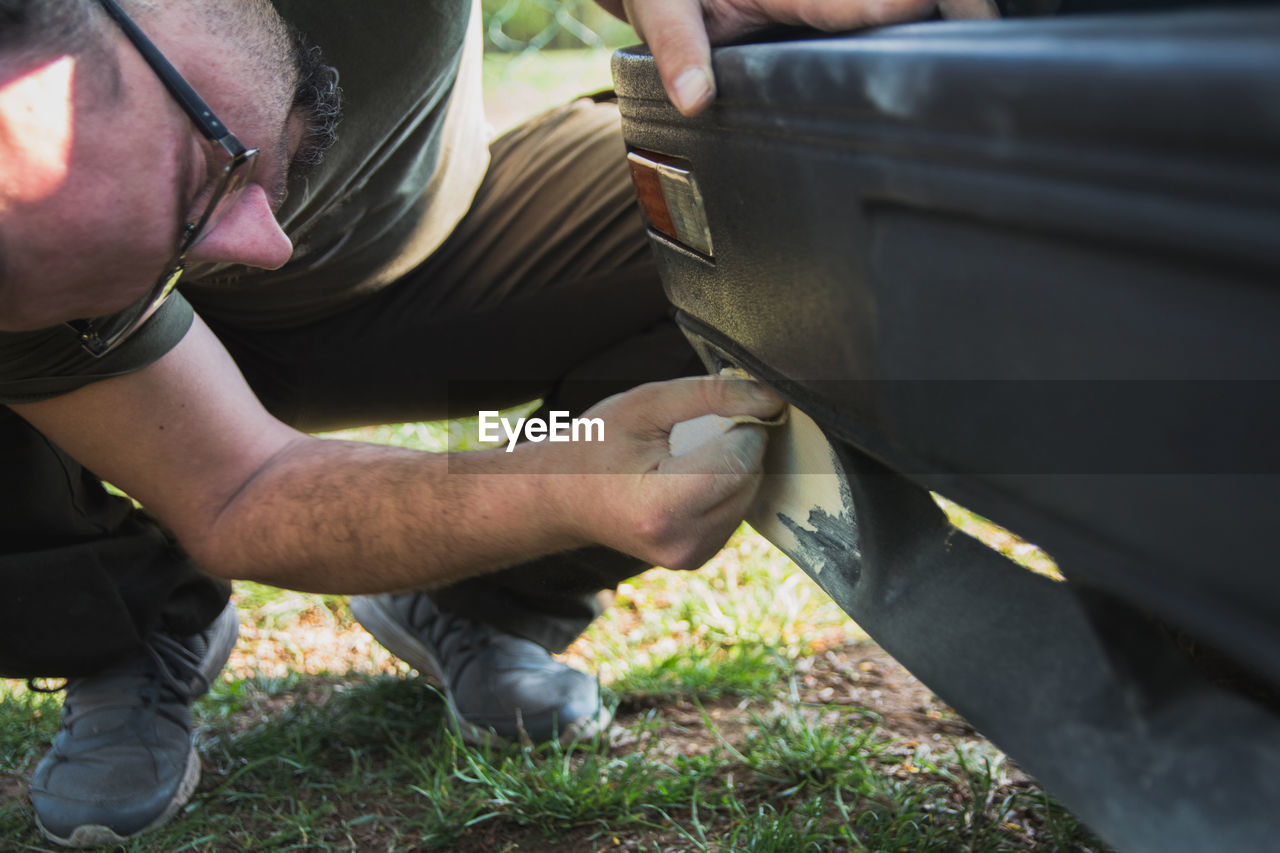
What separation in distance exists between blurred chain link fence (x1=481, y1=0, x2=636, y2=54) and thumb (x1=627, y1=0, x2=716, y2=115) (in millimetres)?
6657

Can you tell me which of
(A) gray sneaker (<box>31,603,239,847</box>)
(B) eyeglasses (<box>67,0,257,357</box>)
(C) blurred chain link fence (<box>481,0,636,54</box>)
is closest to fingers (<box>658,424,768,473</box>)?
(B) eyeglasses (<box>67,0,257,357</box>)

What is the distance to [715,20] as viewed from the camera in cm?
103

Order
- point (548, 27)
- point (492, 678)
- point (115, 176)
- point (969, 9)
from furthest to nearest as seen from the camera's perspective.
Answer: point (548, 27) → point (492, 678) → point (115, 176) → point (969, 9)

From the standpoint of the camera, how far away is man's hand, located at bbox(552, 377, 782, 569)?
1.12 metres

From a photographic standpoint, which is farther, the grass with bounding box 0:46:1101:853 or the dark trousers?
the dark trousers

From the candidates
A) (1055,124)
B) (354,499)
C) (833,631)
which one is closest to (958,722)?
(833,631)

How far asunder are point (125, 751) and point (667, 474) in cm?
106

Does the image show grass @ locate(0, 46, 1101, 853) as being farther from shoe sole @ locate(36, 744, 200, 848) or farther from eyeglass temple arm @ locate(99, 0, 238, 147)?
eyeglass temple arm @ locate(99, 0, 238, 147)

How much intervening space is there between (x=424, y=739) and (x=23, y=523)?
69cm

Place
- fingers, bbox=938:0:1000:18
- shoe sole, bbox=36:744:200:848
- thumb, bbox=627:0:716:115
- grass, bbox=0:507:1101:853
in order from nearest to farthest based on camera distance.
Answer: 1. fingers, bbox=938:0:1000:18
2. thumb, bbox=627:0:716:115
3. grass, bbox=0:507:1101:853
4. shoe sole, bbox=36:744:200:848

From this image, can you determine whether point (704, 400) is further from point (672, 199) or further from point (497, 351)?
point (497, 351)

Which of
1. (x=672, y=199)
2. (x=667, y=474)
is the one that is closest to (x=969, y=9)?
(x=672, y=199)

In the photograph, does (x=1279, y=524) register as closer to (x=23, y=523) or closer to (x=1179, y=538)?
(x=1179, y=538)

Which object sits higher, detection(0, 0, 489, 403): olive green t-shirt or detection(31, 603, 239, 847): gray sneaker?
detection(0, 0, 489, 403): olive green t-shirt
